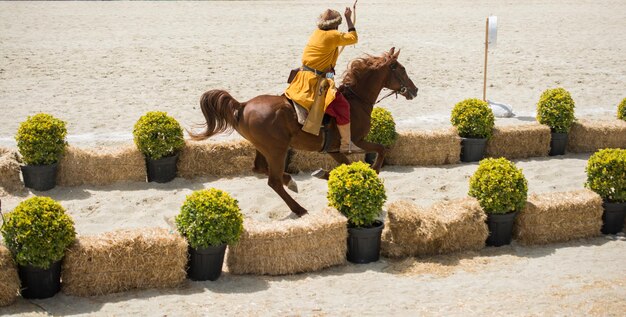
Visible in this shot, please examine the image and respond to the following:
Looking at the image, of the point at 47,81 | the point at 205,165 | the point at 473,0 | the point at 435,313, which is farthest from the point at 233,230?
the point at 473,0

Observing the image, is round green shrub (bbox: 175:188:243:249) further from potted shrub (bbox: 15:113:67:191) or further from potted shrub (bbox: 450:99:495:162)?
potted shrub (bbox: 450:99:495:162)

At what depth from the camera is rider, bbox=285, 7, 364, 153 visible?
35.3 feet

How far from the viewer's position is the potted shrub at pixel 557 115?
14.6 meters

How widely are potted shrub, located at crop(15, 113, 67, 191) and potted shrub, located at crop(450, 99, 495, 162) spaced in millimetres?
6596

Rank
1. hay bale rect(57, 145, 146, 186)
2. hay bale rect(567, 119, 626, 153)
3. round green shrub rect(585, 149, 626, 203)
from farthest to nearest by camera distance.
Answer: hay bale rect(567, 119, 626, 153), hay bale rect(57, 145, 146, 186), round green shrub rect(585, 149, 626, 203)

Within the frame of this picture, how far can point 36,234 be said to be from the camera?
319 inches

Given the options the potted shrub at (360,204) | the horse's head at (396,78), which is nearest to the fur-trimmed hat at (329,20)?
the horse's head at (396,78)

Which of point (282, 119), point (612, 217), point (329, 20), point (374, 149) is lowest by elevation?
point (612, 217)

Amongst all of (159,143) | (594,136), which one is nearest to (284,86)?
(159,143)

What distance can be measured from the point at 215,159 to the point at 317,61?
2.82 meters

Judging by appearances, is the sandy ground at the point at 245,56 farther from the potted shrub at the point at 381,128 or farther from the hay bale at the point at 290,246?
the hay bale at the point at 290,246

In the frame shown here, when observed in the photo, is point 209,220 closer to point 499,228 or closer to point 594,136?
point 499,228

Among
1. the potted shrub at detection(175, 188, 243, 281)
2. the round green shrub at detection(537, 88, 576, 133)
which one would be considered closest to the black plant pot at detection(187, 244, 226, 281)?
the potted shrub at detection(175, 188, 243, 281)

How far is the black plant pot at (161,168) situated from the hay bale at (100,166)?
11 centimetres
